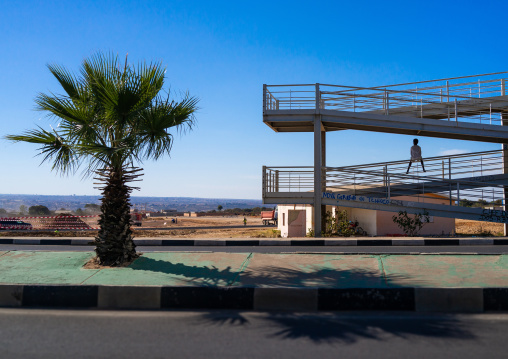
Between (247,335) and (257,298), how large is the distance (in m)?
1.04

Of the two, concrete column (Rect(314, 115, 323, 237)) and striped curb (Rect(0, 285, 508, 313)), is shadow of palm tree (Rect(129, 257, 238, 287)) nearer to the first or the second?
striped curb (Rect(0, 285, 508, 313))

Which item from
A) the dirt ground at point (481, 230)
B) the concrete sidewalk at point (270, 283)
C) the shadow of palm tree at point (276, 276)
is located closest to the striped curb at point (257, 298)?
the concrete sidewalk at point (270, 283)

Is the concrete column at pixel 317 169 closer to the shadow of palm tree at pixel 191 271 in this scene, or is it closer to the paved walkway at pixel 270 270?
the paved walkway at pixel 270 270

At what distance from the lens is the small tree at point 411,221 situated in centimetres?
1520

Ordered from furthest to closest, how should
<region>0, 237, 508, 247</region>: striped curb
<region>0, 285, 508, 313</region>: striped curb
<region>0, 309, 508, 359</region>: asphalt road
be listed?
<region>0, 237, 508, 247</region>: striped curb
<region>0, 285, 508, 313</region>: striped curb
<region>0, 309, 508, 359</region>: asphalt road

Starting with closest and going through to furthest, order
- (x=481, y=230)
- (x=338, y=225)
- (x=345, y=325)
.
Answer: (x=345, y=325)
(x=338, y=225)
(x=481, y=230)

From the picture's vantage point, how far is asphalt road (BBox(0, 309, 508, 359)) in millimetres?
4039

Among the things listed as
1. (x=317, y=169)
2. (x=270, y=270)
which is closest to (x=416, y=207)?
(x=317, y=169)

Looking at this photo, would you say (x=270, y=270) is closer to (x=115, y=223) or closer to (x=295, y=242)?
(x=115, y=223)

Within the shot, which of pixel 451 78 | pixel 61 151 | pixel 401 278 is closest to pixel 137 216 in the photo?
pixel 451 78

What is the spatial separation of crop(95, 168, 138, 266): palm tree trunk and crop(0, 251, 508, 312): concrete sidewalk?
358mm

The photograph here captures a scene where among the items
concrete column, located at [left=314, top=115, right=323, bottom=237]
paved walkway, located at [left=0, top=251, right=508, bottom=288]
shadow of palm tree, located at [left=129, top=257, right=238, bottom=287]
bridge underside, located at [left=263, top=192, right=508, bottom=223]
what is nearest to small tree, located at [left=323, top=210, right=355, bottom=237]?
concrete column, located at [left=314, top=115, right=323, bottom=237]

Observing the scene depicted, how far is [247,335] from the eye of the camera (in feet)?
14.8

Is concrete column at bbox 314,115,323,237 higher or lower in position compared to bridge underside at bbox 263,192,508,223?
higher
